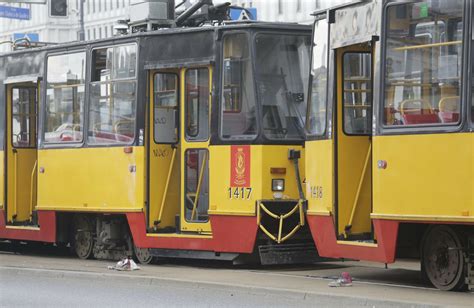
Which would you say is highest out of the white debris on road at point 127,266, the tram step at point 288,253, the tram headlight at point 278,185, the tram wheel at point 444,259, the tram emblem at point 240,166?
the tram emblem at point 240,166

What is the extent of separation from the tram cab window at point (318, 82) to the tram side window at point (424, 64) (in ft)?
5.57

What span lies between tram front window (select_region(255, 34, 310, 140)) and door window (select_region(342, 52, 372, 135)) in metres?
1.68

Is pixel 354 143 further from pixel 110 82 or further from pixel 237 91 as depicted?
pixel 110 82

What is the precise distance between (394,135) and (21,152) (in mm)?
9793

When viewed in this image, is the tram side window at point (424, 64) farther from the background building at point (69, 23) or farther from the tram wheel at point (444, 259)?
the background building at point (69, 23)

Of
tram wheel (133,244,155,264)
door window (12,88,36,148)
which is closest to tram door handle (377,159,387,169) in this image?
tram wheel (133,244,155,264)

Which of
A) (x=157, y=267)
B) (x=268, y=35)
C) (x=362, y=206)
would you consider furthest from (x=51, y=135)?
(x=362, y=206)

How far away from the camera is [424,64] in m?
14.8

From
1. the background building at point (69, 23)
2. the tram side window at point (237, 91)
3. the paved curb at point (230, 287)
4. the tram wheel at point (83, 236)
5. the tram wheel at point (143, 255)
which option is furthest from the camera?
the background building at point (69, 23)

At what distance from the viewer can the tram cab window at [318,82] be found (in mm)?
16875

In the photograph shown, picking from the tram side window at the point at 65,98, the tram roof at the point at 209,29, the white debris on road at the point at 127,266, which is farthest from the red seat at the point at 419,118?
the tram side window at the point at 65,98

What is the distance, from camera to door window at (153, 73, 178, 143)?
1966 centimetres

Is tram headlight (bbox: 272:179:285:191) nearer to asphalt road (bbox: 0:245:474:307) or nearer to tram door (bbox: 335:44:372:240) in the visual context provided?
asphalt road (bbox: 0:245:474:307)

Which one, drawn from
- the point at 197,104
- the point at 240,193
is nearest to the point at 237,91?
the point at 197,104
